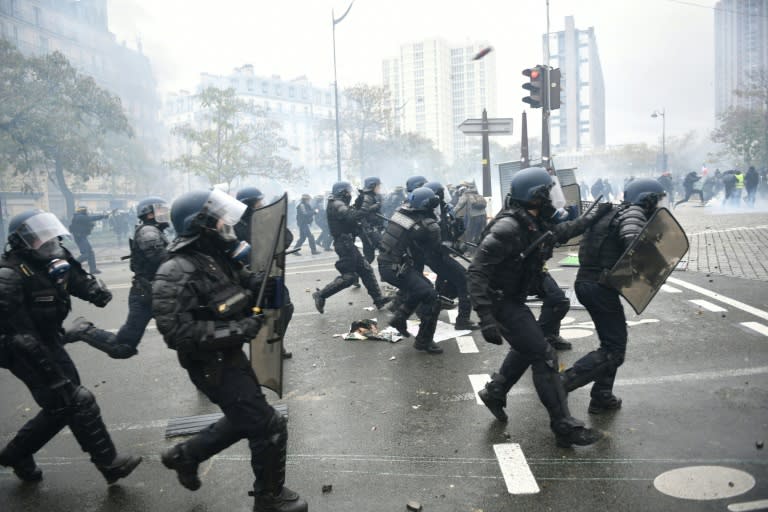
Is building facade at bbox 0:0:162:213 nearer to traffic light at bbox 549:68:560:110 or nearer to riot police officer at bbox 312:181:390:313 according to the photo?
traffic light at bbox 549:68:560:110

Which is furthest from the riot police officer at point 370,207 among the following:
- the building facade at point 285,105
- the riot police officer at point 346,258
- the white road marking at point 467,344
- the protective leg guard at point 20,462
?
the building facade at point 285,105

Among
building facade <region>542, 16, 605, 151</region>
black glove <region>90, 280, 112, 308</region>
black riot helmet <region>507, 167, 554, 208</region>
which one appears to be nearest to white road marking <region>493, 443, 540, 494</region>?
black riot helmet <region>507, 167, 554, 208</region>

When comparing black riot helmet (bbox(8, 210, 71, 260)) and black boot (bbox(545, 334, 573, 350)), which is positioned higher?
black riot helmet (bbox(8, 210, 71, 260))

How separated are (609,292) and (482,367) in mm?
1718

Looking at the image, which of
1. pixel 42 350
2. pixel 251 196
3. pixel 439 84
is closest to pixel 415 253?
pixel 251 196

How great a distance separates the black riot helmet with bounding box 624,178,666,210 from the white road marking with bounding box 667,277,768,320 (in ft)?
11.4

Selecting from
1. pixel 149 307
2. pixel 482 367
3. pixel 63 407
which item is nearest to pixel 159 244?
pixel 149 307

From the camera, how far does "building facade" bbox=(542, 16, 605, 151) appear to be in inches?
5871

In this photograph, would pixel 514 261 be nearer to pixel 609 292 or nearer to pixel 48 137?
pixel 609 292

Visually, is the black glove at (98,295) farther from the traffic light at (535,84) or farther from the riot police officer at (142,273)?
the traffic light at (535,84)

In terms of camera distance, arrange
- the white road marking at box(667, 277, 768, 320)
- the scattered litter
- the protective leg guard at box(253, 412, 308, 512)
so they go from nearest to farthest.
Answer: the protective leg guard at box(253, 412, 308, 512) → the scattered litter → the white road marking at box(667, 277, 768, 320)

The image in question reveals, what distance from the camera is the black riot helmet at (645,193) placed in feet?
14.8

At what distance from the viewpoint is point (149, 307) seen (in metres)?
5.90

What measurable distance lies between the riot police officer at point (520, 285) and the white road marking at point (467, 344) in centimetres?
207
